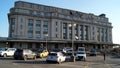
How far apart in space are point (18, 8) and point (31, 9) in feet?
22.3

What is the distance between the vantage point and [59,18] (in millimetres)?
103938

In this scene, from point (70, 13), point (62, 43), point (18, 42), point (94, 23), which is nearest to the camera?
point (18, 42)

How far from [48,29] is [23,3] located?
17.5 meters

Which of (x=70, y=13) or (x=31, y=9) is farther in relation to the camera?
(x=70, y=13)

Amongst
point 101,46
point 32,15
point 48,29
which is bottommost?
point 101,46

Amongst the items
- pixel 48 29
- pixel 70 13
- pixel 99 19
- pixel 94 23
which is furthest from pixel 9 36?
pixel 99 19

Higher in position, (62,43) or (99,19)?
(99,19)

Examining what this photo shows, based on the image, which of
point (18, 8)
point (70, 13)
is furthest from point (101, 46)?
point (18, 8)

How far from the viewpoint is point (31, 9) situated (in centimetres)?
9506

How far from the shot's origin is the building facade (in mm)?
90688

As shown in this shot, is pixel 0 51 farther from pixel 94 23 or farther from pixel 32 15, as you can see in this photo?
pixel 94 23

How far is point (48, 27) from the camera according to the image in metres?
101

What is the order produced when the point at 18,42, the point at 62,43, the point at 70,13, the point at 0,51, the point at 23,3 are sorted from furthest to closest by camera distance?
the point at 70,13, the point at 62,43, the point at 23,3, the point at 18,42, the point at 0,51

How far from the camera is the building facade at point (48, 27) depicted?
90.7 m
